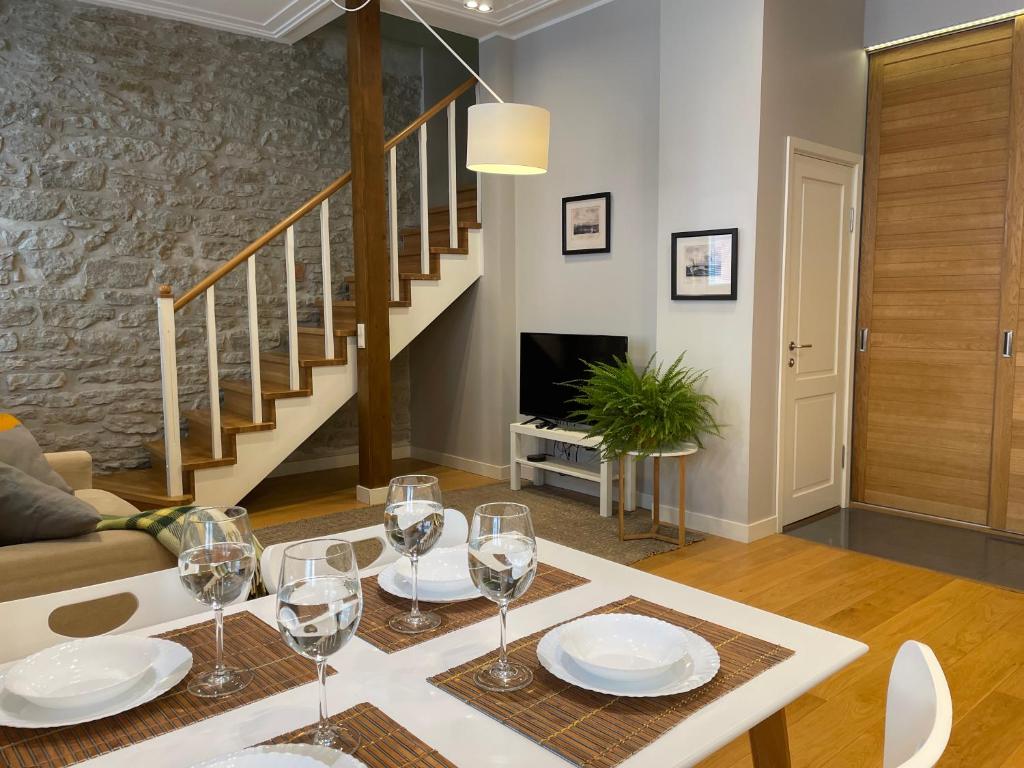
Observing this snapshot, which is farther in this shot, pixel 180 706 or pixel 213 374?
pixel 213 374

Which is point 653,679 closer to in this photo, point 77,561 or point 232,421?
point 77,561

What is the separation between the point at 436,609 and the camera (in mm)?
1235

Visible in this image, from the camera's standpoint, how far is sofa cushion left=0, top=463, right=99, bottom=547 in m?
2.07

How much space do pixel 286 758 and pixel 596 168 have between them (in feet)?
14.6

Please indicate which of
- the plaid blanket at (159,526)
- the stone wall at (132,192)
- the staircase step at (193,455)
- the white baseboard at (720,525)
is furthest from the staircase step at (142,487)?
the white baseboard at (720,525)

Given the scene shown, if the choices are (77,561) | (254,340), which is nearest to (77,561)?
(77,561)

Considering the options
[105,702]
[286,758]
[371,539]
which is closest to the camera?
[286,758]

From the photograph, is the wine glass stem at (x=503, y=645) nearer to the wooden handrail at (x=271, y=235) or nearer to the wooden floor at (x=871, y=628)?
the wooden floor at (x=871, y=628)

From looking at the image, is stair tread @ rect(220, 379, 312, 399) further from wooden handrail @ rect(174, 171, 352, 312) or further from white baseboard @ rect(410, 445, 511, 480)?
white baseboard @ rect(410, 445, 511, 480)

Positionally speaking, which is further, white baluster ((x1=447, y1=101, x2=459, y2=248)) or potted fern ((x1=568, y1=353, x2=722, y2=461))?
white baluster ((x1=447, y1=101, x2=459, y2=248))

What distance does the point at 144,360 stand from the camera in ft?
16.0

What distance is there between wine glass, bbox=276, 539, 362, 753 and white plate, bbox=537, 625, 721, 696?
0.93 ft

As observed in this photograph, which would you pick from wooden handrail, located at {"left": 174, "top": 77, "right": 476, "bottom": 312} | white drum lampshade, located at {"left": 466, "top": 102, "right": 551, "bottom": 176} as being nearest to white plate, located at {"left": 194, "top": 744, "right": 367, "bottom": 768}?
white drum lampshade, located at {"left": 466, "top": 102, "right": 551, "bottom": 176}

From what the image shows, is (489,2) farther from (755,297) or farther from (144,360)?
(144,360)
